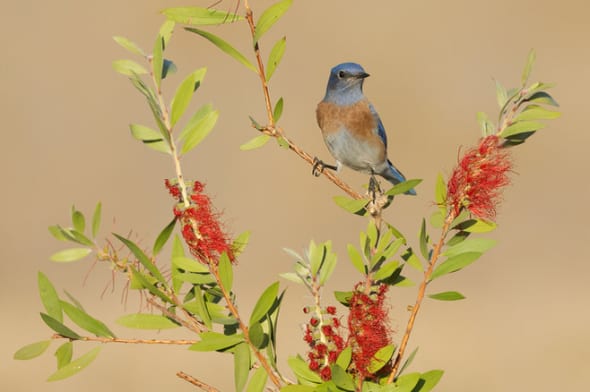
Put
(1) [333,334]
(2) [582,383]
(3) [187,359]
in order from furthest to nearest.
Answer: (3) [187,359]
(2) [582,383]
(1) [333,334]

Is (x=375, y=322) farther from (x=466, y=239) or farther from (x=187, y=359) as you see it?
(x=187, y=359)

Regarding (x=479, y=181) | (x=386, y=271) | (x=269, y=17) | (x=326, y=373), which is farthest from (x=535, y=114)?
(x=326, y=373)

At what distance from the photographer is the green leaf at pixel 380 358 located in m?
1.73

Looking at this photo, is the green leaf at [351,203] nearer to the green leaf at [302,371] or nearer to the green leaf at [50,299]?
the green leaf at [302,371]

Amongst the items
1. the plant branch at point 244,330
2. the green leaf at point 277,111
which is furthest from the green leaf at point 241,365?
the green leaf at point 277,111

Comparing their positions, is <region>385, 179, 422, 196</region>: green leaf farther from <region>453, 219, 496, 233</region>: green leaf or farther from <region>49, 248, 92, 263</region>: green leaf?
<region>49, 248, 92, 263</region>: green leaf

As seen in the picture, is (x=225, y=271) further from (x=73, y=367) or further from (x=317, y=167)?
(x=317, y=167)

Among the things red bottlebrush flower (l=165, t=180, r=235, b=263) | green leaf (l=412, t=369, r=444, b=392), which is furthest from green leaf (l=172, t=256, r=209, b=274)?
green leaf (l=412, t=369, r=444, b=392)

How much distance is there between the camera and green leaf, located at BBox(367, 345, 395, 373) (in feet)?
5.67

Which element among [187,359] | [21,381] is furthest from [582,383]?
[21,381]

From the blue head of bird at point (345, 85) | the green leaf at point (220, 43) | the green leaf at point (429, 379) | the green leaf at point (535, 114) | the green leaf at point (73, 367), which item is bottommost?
the green leaf at point (429, 379)

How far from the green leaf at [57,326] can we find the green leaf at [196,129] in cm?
39

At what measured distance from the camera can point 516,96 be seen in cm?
197

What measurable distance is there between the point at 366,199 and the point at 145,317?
1.73ft
